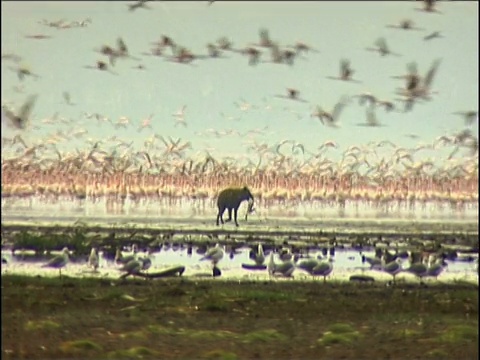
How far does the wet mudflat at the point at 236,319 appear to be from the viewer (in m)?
2.85

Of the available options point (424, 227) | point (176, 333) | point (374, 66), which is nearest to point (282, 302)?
point (176, 333)

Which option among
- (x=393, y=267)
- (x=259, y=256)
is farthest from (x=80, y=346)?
(x=393, y=267)

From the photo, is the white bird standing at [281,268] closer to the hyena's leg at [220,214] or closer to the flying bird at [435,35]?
the hyena's leg at [220,214]

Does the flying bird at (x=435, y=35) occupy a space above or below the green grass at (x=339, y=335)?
above

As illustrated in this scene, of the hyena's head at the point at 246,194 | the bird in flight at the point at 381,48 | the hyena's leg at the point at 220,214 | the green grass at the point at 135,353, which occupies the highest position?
the bird in flight at the point at 381,48

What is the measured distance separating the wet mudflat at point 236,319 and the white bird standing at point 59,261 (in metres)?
0.05

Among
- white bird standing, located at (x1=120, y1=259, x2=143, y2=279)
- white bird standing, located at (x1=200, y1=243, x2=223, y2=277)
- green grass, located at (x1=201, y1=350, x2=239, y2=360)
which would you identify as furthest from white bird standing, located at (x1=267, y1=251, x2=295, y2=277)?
white bird standing, located at (x1=120, y1=259, x2=143, y2=279)

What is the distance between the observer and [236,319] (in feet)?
9.50

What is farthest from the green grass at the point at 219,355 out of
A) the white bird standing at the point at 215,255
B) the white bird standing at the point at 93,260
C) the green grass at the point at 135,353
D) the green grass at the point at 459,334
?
the green grass at the point at 459,334

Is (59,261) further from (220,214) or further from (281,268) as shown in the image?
(281,268)

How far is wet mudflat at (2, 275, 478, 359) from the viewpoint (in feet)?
9.36

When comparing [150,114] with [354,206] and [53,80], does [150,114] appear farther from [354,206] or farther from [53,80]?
[354,206]

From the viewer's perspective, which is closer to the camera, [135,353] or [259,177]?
[135,353]

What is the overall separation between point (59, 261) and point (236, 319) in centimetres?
77
